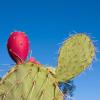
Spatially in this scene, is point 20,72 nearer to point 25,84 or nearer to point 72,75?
point 25,84

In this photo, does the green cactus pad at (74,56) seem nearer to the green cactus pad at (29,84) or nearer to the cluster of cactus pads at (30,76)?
the cluster of cactus pads at (30,76)

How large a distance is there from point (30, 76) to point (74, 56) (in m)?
0.78

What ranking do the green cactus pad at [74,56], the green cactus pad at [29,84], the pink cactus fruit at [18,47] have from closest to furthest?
the green cactus pad at [29,84]
the pink cactus fruit at [18,47]
the green cactus pad at [74,56]

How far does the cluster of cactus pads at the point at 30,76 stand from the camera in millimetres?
3570

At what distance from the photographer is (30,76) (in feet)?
11.8

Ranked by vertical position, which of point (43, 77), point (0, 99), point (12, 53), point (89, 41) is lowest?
point (0, 99)

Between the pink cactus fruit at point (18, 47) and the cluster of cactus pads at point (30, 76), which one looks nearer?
the cluster of cactus pads at point (30, 76)

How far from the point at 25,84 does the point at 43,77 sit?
7.1 inches

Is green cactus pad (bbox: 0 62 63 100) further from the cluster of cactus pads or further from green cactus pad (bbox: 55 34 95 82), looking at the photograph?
green cactus pad (bbox: 55 34 95 82)

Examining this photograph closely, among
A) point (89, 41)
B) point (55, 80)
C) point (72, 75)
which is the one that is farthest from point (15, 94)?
point (89, 41)

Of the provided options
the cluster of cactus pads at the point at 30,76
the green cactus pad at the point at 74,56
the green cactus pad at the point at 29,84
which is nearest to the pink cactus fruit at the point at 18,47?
the cluster of cactus pads at the point at 30,76

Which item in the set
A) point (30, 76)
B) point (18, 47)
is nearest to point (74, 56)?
point (18, 47)

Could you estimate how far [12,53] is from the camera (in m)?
3.87

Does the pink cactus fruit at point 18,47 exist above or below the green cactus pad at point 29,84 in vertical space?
above
